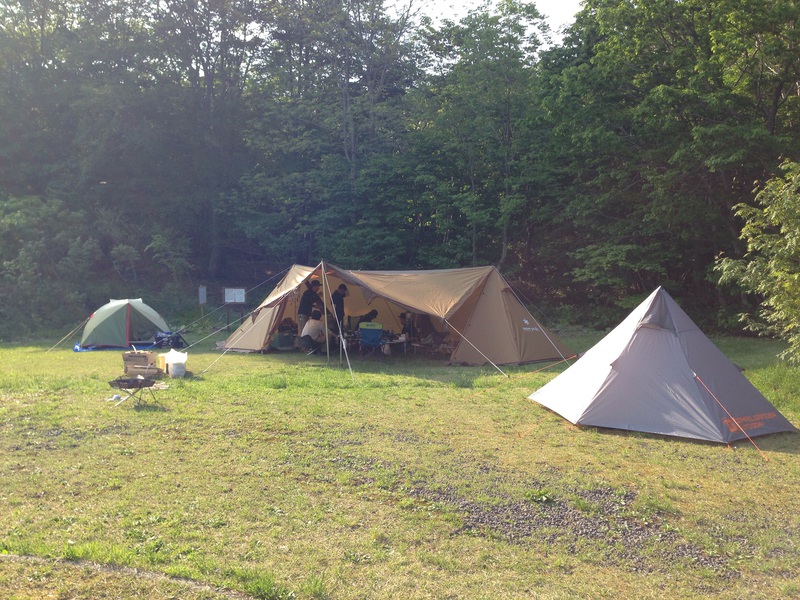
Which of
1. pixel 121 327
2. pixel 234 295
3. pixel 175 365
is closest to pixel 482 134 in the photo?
pixel 234 295

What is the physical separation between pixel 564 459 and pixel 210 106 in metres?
22.7

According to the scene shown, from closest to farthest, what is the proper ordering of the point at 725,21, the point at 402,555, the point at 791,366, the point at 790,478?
1. the point at 402,555
2. the point at 790,478
3. the point at 791,366
4. the point at 725,21

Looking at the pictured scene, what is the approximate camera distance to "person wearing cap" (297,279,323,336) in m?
13.6

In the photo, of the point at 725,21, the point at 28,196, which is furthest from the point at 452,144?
the point at 28,196

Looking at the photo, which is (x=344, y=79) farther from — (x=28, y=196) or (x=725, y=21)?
(x=725, y=21)

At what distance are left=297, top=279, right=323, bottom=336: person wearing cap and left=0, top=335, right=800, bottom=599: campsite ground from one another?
5.23 m

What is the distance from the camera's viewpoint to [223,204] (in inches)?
974

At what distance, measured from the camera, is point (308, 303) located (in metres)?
13.7

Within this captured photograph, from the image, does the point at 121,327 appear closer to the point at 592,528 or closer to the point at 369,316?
the point at 369,316

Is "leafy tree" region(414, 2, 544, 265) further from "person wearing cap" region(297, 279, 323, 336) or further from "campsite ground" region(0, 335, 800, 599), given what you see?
"campsite ground" region(0, 335, 800, 599)

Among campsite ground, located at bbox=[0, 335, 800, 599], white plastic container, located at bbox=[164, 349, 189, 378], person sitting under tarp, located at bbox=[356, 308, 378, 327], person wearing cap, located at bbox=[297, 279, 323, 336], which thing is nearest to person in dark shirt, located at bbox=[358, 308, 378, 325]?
person sitting under tarp, located at bbox=[356, 308, 378, 327]

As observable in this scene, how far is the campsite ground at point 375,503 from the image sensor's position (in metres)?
3.65

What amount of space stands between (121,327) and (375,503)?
1270 cm

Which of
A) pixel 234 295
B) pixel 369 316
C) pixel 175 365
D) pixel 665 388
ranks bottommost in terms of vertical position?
pixel 175 365
